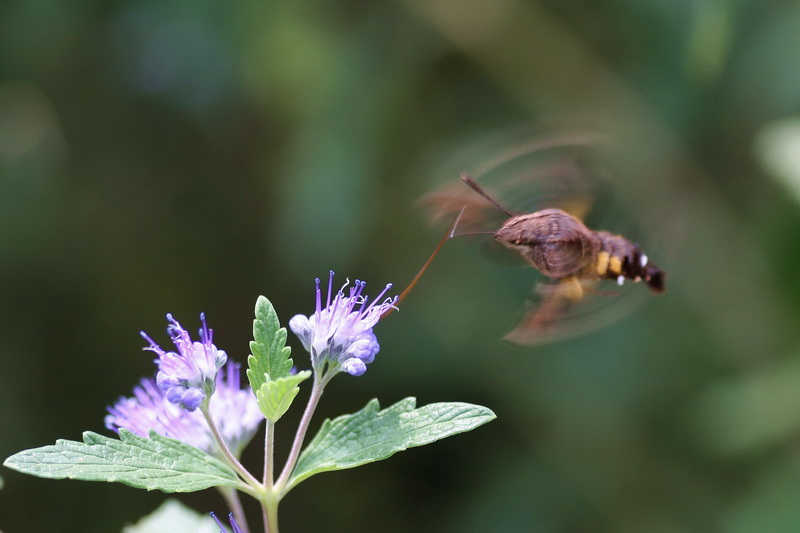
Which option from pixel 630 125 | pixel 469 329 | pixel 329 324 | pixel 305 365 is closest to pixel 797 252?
pixel 630 125

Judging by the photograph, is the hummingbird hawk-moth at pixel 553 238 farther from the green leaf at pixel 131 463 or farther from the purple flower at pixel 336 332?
the green leaf at pixel 131 463

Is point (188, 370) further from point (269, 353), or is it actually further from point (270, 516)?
point (270, 516)

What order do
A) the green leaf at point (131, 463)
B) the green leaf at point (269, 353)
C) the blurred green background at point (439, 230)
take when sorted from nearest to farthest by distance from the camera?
1. the green leaf at point (131, 463)
2. the green leaf at point (269, 353)
3. the blurred green background at point (439, 230)

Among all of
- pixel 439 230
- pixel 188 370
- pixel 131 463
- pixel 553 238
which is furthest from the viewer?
pixel 439 230

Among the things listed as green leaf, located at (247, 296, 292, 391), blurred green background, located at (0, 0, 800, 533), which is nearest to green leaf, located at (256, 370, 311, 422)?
green leaf, located at (247, 296, 292, 391)

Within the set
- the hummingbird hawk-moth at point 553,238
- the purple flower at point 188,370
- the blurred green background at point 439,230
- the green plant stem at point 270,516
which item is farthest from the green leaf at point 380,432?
the blurred green background at point 439,230

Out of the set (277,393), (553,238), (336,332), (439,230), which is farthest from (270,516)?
(439,230)

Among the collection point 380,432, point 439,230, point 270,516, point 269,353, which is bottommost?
point 270,516
